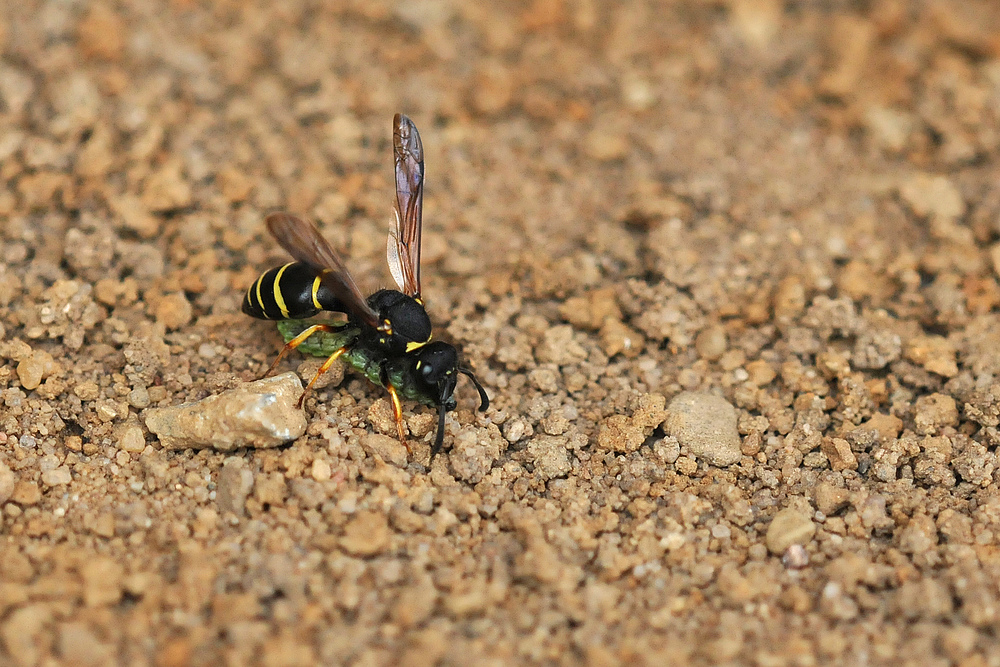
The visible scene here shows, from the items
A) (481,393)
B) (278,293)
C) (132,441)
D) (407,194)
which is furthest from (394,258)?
(132,441)

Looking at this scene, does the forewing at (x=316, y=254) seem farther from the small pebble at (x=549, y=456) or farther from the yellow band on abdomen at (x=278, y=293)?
the small pebble at (x=549, y=456)

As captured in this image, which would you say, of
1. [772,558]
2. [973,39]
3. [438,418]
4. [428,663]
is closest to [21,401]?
[438,418]

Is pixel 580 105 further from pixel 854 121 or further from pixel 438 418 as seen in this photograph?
pixel 438 418

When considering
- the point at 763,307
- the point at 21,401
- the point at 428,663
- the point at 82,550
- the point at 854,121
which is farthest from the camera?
the point at 854,121

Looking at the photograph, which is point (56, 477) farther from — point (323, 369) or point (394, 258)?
point (394, 258)

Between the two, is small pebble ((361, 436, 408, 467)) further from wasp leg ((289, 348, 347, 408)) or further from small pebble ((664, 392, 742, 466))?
small pebble ((664, 392, 742, 466))

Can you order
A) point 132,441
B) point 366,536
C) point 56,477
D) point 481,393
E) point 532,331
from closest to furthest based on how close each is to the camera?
point 366,536, point 56,477, point 132,441, point 481,393, point 532,331
